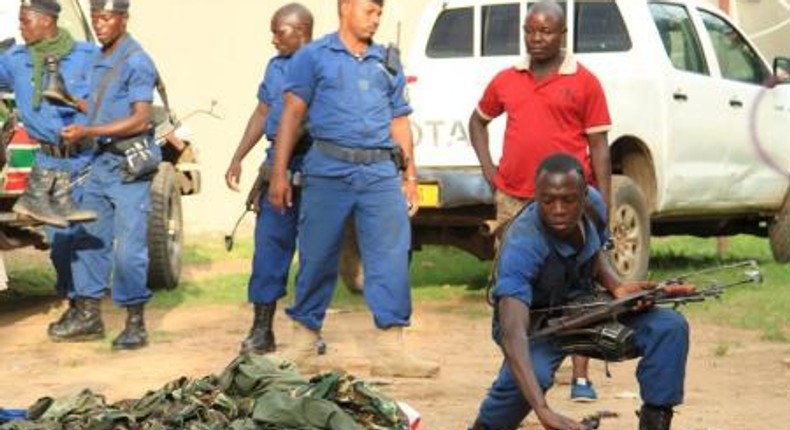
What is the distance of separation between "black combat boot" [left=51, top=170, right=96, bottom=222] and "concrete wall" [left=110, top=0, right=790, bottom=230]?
5757 millimetres

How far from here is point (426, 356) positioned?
31.8 ft

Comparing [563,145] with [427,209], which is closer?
[563,145]

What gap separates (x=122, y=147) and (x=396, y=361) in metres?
1.90

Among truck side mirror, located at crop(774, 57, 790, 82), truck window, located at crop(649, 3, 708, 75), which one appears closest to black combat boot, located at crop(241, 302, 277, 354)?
truck window, located at crop(649, 3, 708, 75)

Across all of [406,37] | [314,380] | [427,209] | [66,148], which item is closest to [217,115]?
[406,37]

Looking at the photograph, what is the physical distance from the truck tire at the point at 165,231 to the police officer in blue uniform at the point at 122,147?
1874 mm

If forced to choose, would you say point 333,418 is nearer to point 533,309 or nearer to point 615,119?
point 533,309

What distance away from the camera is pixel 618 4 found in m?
11.5

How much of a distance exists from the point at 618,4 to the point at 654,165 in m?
0.98

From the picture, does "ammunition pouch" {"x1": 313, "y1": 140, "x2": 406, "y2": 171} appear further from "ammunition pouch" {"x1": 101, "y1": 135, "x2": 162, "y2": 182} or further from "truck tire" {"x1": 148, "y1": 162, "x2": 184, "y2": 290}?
"truck tire" {"x1": 148, "y1": 162, "x2": 184, "y2": 290}

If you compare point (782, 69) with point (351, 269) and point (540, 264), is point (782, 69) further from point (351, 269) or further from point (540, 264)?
point (540, 264)

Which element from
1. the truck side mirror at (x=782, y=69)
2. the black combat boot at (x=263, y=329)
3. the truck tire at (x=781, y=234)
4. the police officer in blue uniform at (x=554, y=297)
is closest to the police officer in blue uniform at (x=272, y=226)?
the black combat boot at (x=263, y=329)

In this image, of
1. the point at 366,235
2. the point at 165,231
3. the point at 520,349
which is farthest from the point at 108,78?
the point at 520,349

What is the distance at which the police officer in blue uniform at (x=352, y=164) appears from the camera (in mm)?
8586
